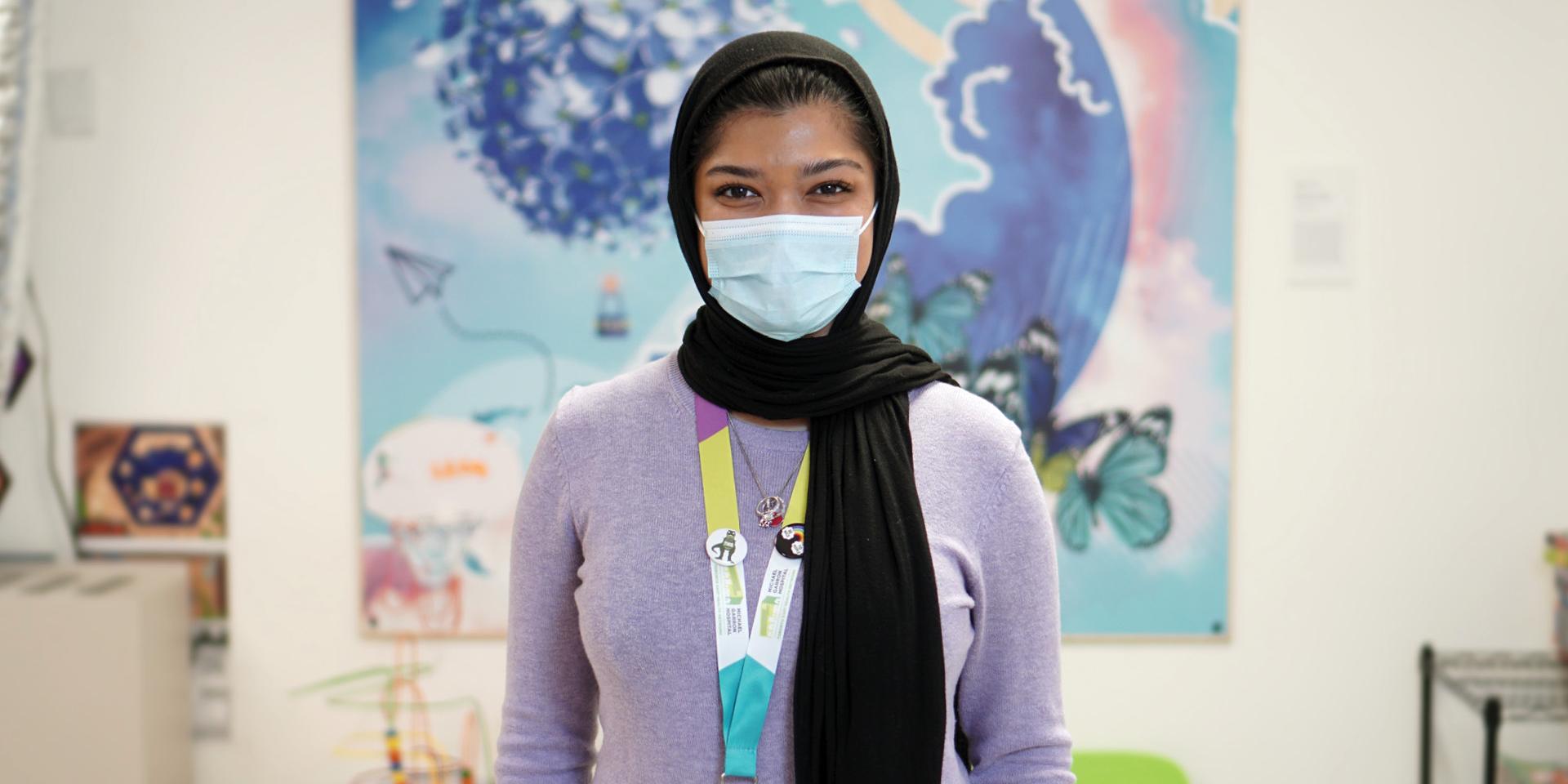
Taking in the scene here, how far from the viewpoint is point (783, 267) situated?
0.93 metres

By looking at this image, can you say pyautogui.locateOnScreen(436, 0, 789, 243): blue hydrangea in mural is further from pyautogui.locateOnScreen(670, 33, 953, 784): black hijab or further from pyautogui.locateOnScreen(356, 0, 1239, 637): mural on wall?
pyautogui.locateOnScreen(670, 33, 953, 784): black hijab

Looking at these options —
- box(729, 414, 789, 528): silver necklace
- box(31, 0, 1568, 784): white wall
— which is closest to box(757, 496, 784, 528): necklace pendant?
box(729, 414, 789, 528): silver necklace

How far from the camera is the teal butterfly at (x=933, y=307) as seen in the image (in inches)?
85.4

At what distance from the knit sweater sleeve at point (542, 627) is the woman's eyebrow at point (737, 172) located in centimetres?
28

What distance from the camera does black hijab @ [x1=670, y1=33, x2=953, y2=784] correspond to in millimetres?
923

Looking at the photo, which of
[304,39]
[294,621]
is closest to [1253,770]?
[294,621]

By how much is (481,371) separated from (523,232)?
0.31 m

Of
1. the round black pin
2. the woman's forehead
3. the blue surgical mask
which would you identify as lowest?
the round black pin

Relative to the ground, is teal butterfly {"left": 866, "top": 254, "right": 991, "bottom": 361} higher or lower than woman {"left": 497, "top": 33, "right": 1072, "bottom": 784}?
higher

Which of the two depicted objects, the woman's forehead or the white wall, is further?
the white wall

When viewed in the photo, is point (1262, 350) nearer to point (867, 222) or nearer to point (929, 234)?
point (929, 234)

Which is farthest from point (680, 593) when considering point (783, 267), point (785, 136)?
point (785, 136)

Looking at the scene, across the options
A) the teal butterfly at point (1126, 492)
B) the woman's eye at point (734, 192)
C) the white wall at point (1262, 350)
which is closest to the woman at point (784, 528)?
the woman's eye at point (734, 192)

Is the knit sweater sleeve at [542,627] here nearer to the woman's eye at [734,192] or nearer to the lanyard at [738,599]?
the lanyard at [738,599]
